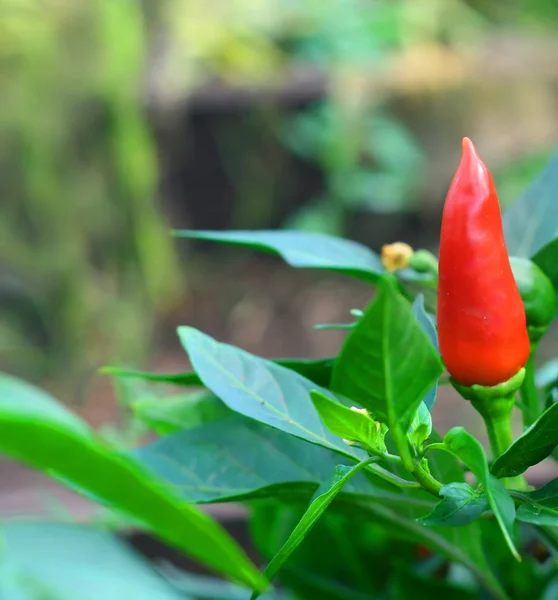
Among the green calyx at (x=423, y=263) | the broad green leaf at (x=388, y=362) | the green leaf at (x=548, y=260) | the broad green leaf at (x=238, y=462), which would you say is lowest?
the broad green leaf at (x=238, y=462)

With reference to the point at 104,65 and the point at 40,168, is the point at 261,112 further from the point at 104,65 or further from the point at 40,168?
the point at 40,168

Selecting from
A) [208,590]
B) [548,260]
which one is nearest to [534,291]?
[548,260]

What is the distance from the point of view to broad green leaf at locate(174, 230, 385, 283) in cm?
36

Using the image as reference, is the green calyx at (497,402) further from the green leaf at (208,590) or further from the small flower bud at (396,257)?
the green leaf at (208,590)

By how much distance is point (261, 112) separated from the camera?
2066 millimetres

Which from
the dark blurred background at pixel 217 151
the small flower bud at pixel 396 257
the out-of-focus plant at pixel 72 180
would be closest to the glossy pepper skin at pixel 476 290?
the small flower bud at pixel 396 257

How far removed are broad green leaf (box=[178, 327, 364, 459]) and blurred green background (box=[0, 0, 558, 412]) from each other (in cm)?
157

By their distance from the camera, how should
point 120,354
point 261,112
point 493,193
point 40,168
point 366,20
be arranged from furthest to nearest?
1. point 366,20
2. point 261,112
3. point 120,354
4. point 40,168
5. point 493,193

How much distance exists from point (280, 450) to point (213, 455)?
0.03 metres

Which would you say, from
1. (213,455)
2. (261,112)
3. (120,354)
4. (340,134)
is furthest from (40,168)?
(213,455)

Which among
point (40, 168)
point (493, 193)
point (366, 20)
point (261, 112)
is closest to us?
point (493, 193)

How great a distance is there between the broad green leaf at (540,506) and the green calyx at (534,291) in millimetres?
84

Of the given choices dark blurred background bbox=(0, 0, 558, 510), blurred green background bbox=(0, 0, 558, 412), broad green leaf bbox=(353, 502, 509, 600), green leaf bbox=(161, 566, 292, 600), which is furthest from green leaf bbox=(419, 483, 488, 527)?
blurred green background bbox=(0, 0, 558, 412)

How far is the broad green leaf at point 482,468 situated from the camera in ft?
0.77
